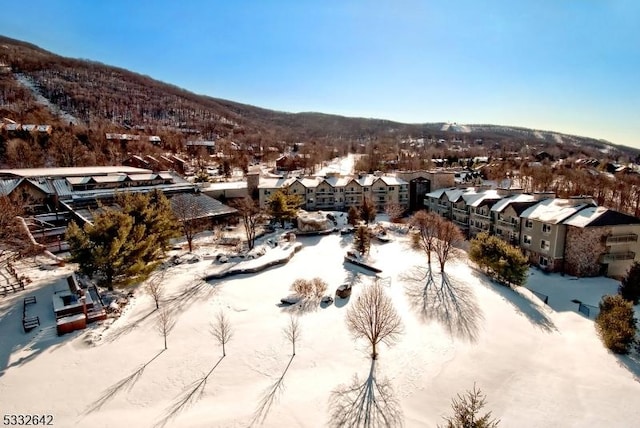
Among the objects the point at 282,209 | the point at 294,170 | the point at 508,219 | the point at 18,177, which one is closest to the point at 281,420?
the point at 282,209

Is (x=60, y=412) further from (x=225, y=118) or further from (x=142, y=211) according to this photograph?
(x=225, y=118)

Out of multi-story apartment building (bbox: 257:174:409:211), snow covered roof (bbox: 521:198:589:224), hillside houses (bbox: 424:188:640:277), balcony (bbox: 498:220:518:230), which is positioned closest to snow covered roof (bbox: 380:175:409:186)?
multi-story apartment building (bbox: 257:174:409:211)

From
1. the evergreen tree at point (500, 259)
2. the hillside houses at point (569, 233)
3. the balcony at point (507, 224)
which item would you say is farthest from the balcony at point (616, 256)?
the evergreen tree at point (500, 259)

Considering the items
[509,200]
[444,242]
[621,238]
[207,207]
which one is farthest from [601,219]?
[207,207]

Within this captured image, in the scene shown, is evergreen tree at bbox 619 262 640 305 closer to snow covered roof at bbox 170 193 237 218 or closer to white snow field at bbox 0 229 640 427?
white snow field at bbox 0 229 640 427

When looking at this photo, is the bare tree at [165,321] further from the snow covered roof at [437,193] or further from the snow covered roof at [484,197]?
the snow covered roof at [437,193]

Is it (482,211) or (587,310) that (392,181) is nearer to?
(482,211)
